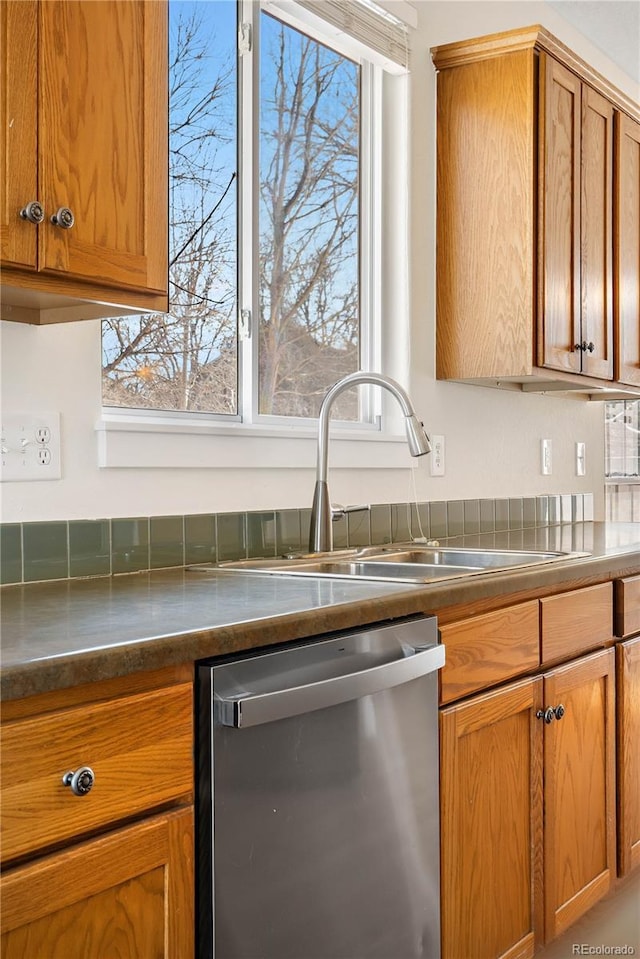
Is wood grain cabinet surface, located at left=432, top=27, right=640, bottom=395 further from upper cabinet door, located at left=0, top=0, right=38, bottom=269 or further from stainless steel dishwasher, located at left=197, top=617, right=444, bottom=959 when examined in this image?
upper cabinet door, located at left=0, top=0, right=38, bottom=269

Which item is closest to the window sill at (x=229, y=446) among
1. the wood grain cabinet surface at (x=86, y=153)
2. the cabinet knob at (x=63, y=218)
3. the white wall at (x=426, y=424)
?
the white wall at (x=426, y=424)

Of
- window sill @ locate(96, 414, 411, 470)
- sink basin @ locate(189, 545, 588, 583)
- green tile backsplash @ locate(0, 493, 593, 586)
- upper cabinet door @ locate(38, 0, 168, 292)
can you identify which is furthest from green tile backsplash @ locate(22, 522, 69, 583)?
upper cabinet door @ locate(38, 0, 168, 292)

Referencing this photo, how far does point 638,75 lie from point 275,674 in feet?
11.9

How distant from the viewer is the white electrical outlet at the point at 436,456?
291 cm

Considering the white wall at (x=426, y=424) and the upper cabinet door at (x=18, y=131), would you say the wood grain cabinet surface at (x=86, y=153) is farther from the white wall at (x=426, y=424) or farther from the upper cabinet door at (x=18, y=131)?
the white wall at (x=426, y=424)

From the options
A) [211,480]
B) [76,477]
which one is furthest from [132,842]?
[211,480]

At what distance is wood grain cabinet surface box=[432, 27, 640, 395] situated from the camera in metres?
2.78

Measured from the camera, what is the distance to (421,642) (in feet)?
5.55

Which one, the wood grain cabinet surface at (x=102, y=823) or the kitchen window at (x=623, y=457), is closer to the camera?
the wood grain cabinet surface at (x=102, y=823)

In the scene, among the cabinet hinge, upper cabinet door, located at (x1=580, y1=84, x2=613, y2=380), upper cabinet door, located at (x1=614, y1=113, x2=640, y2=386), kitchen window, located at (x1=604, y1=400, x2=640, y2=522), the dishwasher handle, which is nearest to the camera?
the dishwasher handle

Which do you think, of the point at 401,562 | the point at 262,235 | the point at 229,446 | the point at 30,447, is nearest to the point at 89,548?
the point at 30,447

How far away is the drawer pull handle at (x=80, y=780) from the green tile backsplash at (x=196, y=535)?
2.19ft

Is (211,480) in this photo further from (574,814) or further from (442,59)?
(442,59)

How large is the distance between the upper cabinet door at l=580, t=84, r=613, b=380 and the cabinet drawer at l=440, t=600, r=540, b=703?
4.11ft
